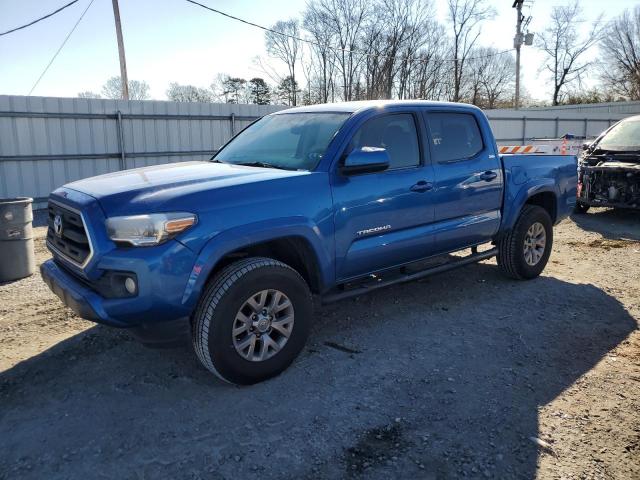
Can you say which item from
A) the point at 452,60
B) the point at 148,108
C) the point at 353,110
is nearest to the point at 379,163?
the point at 353,110

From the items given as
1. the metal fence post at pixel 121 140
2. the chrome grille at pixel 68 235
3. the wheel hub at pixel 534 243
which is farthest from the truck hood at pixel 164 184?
the metal fence post at pixel 121 140

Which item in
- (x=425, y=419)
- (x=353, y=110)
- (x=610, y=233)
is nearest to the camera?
(x=425, y=419)

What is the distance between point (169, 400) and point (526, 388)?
234cm

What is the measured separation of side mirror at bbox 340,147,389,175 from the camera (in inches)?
148

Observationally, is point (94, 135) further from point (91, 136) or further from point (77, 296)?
point (77, 296)

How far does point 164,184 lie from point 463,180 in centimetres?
269

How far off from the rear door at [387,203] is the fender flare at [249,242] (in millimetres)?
189

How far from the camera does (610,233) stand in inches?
336

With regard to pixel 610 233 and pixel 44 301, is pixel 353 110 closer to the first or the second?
pixel 44 301

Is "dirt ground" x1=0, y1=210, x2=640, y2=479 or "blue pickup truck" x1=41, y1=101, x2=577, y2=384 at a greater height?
"blue pickup truck" x1=41, y1=101, x2=577, y2=384

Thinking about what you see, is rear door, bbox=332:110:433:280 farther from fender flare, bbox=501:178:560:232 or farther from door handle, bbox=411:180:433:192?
fender flare, bbox=501:178:560:232

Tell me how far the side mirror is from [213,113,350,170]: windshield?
9.2 inches

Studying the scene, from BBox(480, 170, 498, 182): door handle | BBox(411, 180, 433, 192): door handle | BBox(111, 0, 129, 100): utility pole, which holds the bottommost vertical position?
BBox(411, 180, 433, 192): door handle

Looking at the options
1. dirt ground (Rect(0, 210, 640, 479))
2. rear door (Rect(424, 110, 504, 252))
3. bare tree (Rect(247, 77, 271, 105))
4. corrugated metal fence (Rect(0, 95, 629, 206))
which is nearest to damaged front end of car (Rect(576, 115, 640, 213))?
dirt ground (Rect(0, 210, 640, 479))
